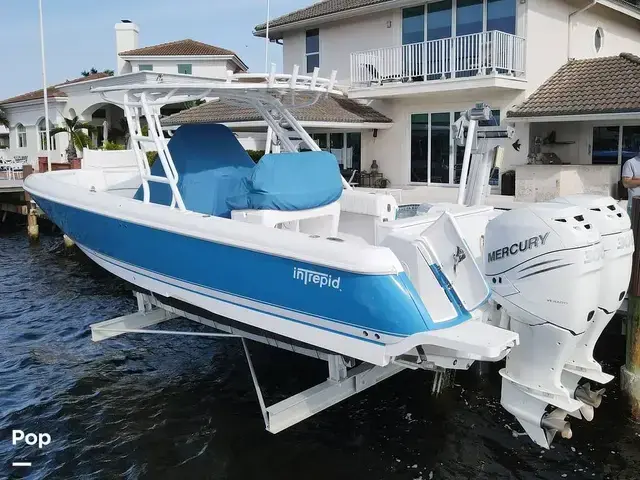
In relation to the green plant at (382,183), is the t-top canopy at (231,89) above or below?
above

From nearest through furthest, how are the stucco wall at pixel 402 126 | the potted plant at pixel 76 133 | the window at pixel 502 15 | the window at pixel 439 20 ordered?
the window at pixel 502 15 → the stucco wall at pixel 402 126 → the window at pixel 439 20 → the potted plant at pixel 76 133

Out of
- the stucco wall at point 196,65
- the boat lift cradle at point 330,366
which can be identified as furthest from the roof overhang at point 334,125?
the stucco wall at point 196,65

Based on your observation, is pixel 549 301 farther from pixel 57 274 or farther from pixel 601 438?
pixel 57 274

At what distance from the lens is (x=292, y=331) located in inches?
191

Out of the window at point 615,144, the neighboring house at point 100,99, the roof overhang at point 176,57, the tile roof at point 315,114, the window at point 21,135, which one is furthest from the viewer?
the window at point 21,135

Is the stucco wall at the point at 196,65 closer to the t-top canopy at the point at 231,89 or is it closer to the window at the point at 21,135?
the window at the point at 21,135

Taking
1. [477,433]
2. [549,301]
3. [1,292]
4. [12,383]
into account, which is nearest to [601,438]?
[477,433]

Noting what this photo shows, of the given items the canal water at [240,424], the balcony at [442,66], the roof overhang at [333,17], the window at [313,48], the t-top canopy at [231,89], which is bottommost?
the canal water at [240,424]

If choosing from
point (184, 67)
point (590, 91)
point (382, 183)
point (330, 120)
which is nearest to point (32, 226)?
point (330, 120)

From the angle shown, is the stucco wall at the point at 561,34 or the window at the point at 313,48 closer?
the stucco wall at the point at 561,34

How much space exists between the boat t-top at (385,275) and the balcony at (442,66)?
24.7ft

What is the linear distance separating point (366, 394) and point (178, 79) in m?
3.87

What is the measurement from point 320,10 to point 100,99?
1369 cm

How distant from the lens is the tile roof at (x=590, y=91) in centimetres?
1230
